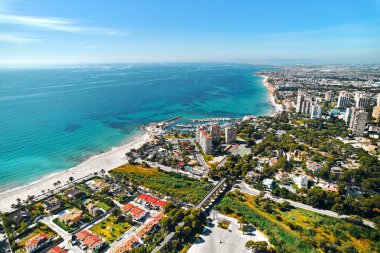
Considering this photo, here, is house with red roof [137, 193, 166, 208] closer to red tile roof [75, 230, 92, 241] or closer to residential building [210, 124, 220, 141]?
red tile roof [75, 230, 92, 241]

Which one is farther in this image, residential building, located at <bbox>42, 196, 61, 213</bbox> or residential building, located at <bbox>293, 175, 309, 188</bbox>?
residential building, located at <bbox>293, 175, 309, 188</bbox>

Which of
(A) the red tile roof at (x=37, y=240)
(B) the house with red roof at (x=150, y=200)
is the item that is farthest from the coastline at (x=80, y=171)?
(B) the house with red roof at (x=150, y=200)

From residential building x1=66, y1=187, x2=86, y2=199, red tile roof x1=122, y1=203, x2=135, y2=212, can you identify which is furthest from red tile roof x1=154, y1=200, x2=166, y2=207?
residential building x1=66, y1=187, x2=86, y2=199

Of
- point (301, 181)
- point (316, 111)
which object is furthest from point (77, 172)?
point (316, 111)

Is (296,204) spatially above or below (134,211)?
below

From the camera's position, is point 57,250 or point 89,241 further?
point 89,241

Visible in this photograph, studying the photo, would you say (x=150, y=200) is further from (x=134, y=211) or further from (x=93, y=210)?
(x=93, y=210)

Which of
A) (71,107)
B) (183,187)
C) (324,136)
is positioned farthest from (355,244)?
(71,107)
